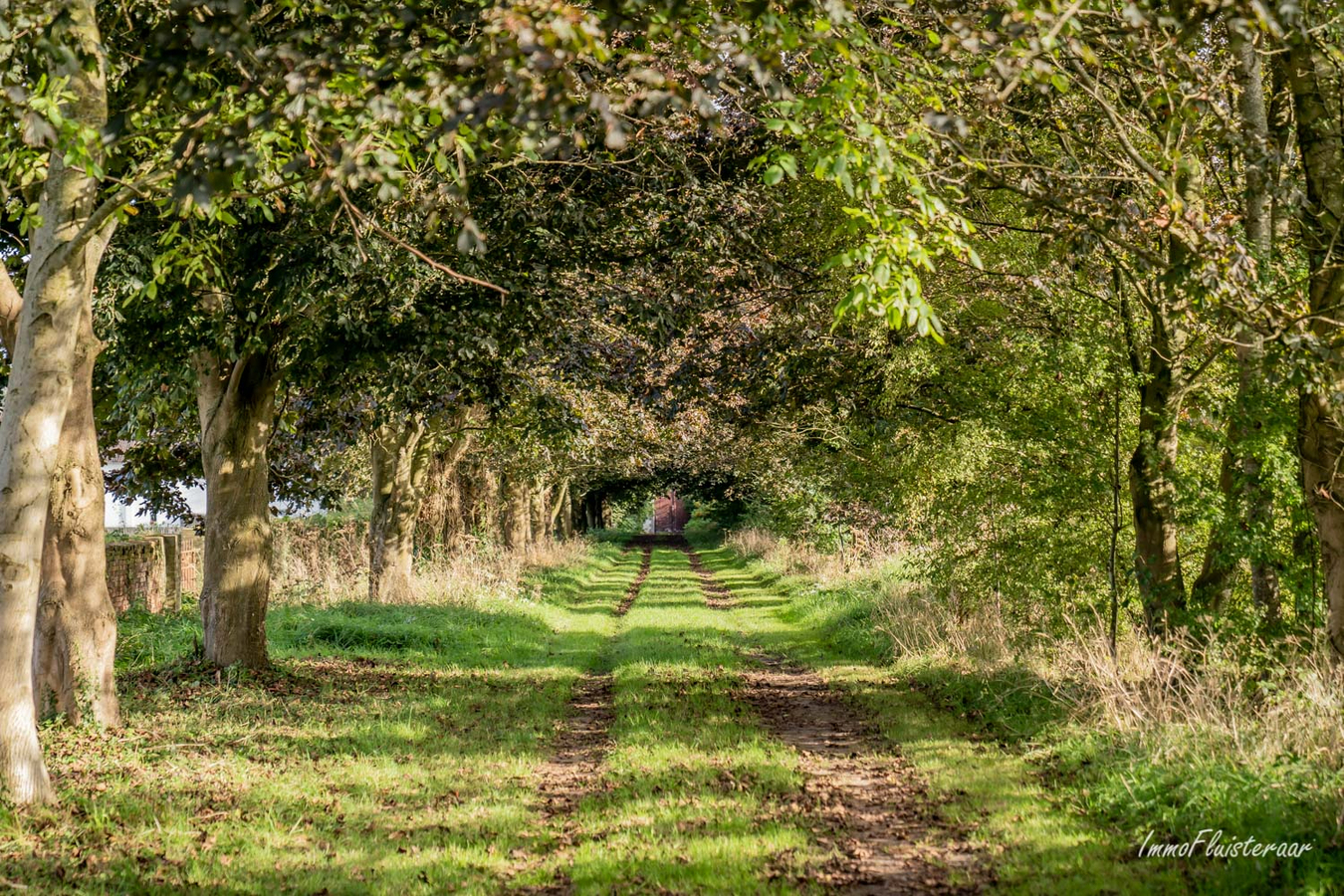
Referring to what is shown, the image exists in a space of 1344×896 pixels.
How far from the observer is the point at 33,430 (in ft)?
23.2

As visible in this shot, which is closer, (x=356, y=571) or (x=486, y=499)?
(x=356, y=571)

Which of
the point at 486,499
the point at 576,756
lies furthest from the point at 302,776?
the point at 486,499

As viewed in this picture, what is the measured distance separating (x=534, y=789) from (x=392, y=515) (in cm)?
1379

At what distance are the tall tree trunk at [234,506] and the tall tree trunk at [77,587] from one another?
3.17 metres

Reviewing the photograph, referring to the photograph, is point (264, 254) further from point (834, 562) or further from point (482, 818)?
point (834, 562)

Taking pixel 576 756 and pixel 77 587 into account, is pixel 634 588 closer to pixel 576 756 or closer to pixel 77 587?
pixel 576 756

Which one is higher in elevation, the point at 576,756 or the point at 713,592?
the point at 576,756

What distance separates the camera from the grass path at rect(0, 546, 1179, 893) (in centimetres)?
629

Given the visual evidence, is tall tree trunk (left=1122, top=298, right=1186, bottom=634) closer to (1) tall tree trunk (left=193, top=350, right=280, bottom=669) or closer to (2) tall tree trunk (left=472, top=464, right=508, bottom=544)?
(1) tall tree trunk (left=193, top=350, right=280, bottom=669)

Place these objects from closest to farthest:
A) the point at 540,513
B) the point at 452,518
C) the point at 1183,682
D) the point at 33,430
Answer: the point at 33,430, the point at 1183,682, the point at 452,518, the point at 540,513

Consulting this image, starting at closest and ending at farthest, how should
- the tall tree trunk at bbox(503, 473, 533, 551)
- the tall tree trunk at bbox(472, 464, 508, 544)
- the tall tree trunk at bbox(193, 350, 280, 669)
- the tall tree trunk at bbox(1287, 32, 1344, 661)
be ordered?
the tall tree trunk at bbox(1287, 32, 1344, 661) → the tall tree trunk at bbox(193, 350, 280, 669) → the tall tree trunk at bbox(472, 464, 508, 544) → the tall tree trunk at bbox(503, 473, 533, 551)

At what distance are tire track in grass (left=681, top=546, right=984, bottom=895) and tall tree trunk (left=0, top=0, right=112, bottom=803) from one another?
504 cm

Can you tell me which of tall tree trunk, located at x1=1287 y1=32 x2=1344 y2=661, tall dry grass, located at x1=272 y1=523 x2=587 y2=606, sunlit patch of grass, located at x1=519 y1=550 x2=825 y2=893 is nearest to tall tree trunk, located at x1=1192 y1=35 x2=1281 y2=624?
tall tree trunk, located at x1=1287 y1=32 x2=1344 y2=661

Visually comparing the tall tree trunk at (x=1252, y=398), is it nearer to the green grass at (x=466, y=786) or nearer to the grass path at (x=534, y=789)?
the green grass at (x=466, y=786)
